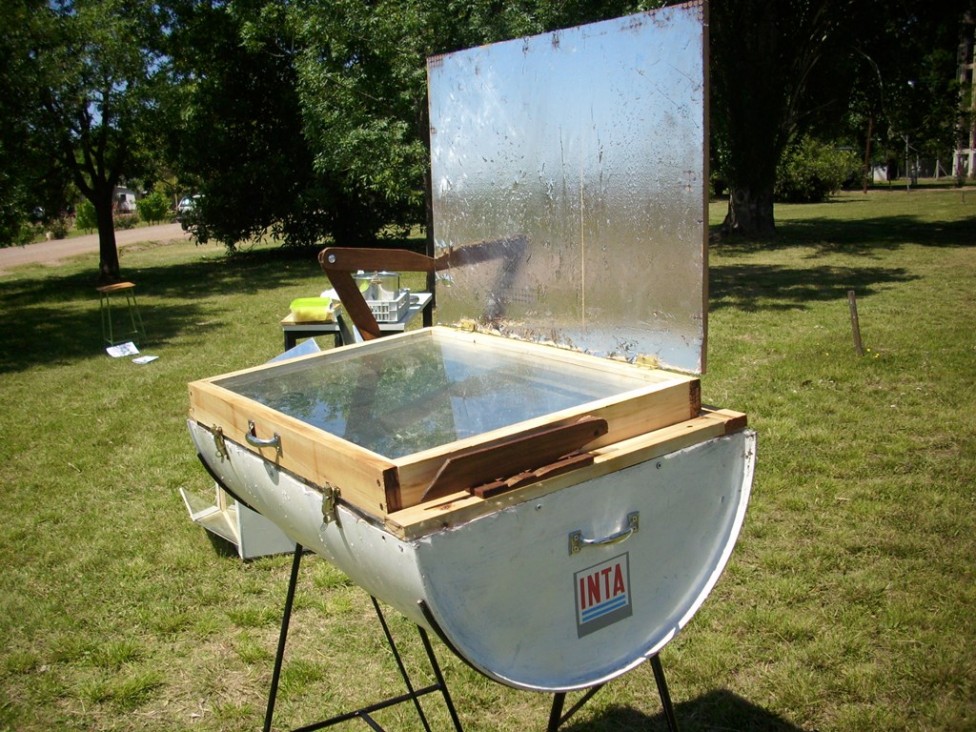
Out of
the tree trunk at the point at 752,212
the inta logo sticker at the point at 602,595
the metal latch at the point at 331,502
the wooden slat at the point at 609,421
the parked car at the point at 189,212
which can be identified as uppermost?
the parked car at the point at 189,212

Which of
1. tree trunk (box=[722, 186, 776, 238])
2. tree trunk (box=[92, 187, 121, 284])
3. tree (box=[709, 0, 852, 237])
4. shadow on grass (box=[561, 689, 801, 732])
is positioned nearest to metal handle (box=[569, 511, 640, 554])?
shadow on grass (box=[561, 689, 801, 732])

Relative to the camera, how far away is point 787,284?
11336 millimetres

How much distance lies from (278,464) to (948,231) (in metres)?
18.1

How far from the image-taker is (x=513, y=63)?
6.25 ft

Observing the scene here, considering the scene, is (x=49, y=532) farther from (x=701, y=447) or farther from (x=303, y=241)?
(x=303, y=241)

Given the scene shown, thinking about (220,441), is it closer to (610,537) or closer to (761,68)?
(610,537)

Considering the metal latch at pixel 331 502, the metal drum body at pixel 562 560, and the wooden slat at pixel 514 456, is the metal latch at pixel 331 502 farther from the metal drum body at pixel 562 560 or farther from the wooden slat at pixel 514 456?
the wooden slat at pixel 514 456

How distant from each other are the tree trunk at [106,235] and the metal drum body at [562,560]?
1447cm

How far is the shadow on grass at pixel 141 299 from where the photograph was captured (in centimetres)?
978

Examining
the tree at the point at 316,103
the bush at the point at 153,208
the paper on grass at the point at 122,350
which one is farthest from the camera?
the bush at the point at 153,208

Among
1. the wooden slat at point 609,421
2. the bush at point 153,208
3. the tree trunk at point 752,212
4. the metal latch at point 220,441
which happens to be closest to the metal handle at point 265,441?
the metal latch at point 220,441

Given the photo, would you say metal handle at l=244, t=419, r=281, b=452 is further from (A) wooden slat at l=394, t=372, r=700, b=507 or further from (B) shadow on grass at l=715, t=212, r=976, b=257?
(B) shadow on grass at l=715, t=212, r=976, b=257

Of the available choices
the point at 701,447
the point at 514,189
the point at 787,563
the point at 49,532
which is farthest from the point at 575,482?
the point at 49,532

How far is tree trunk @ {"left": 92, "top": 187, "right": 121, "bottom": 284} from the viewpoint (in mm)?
14430
